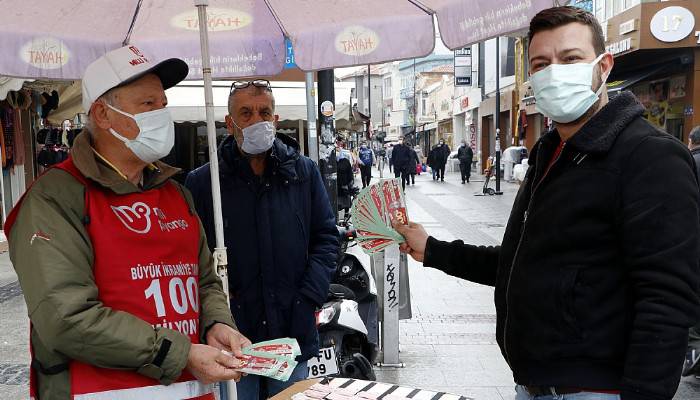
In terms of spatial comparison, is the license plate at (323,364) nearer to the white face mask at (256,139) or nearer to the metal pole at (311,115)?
the white face mask at (256,139)

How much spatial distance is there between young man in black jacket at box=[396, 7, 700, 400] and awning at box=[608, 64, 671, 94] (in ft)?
47.0

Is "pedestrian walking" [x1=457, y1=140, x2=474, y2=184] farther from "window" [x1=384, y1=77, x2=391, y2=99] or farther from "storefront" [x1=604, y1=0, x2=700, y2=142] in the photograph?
"window" [x1=384, y1=77, x2=391, y2=99]

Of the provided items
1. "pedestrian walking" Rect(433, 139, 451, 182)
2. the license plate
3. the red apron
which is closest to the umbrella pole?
the red apron

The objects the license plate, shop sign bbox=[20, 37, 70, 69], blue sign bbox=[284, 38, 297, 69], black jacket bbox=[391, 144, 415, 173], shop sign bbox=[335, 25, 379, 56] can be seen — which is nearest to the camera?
shop sign bbox=[20, 37, 70, 69]

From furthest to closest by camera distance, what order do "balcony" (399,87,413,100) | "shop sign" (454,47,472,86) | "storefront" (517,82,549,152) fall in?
Answer: "balcony" (399,87,413,100), "shop sign" (454,47,472,86), "storefront" (517,82,549,152)

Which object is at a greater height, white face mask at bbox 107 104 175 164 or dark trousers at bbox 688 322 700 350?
white face mask at bbox 107 104 175 164

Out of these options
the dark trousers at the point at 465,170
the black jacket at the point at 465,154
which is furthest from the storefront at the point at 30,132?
the dark trousers at the point at 465,170

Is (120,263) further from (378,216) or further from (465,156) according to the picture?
(465,156)

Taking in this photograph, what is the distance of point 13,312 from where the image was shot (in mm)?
6613

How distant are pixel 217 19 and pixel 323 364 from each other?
223 cm

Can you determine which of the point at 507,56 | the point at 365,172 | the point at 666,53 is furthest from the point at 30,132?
the point at 507,56

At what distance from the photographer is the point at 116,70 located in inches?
75.6

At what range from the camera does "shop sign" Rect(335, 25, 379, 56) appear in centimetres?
306

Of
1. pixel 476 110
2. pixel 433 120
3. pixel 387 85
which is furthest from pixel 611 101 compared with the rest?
pixel 387 85
